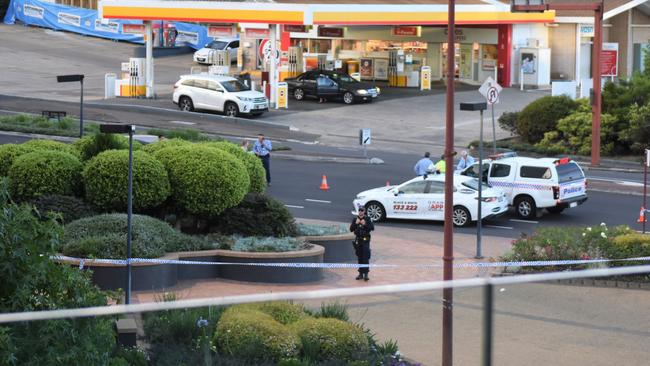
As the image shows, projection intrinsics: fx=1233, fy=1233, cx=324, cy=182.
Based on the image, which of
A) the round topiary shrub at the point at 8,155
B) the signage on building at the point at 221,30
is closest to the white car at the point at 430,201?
the round topiary shrub at the point at 8,155

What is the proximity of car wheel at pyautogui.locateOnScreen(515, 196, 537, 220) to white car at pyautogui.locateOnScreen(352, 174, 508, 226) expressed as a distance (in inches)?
46.2

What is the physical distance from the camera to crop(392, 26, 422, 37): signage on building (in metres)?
59.6

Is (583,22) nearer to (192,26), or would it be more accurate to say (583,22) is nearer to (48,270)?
(192,26)

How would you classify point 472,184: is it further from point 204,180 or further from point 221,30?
point 221,30

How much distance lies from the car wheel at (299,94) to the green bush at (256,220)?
2947 cm

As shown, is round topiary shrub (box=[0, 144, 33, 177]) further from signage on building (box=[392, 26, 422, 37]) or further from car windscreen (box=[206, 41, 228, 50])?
car windscreen (box=[206, 41, 228, 50])

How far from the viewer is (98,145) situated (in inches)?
932

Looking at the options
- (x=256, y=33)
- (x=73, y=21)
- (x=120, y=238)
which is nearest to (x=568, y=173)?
(x=120, y=238)

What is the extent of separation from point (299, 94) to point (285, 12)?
4984 mm

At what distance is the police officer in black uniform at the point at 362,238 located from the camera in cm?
2172

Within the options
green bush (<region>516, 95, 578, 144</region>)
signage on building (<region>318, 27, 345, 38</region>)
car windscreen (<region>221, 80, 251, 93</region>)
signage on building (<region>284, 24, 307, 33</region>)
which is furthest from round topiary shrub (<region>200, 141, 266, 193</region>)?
signage on building (<region>318, 27, 345, 38</region>)

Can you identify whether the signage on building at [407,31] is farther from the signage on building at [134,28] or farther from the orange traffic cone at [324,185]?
the orange traffic cone at [324,185]

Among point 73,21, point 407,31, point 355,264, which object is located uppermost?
point 73,21

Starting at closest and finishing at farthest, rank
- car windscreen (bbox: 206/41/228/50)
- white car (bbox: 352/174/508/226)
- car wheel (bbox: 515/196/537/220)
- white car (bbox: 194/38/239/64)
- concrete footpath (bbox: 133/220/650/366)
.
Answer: concrete footpath (bbox: 133/220/650/366) < white car (bbox: 352/174/508/226) < car wheel (bbox: 515/196/537/220) < white car (bbox: 194/38/239/64) < car windscreen (bbox: 206/41/228/50)
